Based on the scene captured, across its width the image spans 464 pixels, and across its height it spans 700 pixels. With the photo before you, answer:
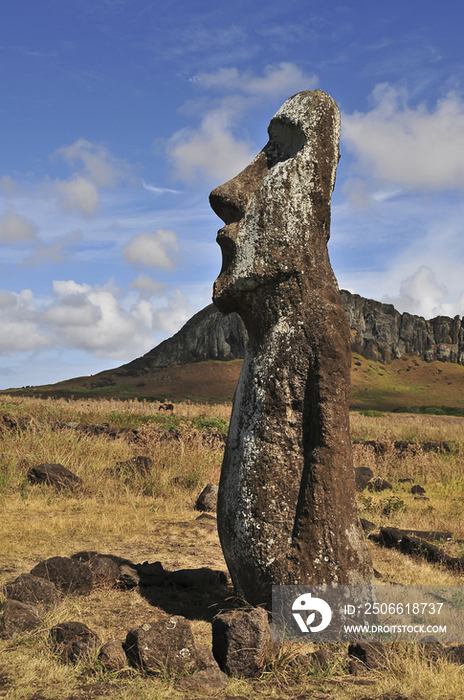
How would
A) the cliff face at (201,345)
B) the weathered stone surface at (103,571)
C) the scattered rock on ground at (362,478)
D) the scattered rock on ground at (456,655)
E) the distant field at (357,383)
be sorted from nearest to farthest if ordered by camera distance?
the scattered rock on ground at (456,655)
the weathered stone surface at (103,571)
the scattered rock on ground at (362,478)
the distant field at (357,383)
the cliff face at (201,345)

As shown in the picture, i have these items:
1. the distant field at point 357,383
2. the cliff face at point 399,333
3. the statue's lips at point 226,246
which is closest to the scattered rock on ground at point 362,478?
the statue's lips at point 226,246

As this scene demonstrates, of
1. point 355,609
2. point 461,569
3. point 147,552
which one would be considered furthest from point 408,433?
point 355,609

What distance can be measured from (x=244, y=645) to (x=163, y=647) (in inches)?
20.9

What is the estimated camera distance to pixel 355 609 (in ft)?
14.3

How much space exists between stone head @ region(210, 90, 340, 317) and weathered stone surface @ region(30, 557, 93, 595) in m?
2.78

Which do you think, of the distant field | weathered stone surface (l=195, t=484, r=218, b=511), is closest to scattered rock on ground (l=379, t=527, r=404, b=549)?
weathered stone surface (l=195, t=484, r=218, b=511)

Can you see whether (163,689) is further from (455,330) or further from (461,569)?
(455,330)

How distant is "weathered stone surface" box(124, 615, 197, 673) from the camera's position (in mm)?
3520

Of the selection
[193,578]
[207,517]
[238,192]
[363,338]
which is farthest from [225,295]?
[363,338]

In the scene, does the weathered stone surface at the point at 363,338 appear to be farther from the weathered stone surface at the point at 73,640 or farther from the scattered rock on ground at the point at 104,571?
the weathered stone surface at the point at 73,640

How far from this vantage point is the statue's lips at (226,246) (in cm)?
500

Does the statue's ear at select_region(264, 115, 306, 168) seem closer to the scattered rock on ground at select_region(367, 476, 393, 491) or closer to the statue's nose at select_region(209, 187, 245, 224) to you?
the statue's nose at select_region(209, 187, 245, 224)

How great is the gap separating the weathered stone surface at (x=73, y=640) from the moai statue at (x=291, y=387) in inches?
53.0

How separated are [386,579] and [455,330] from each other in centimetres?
11748
